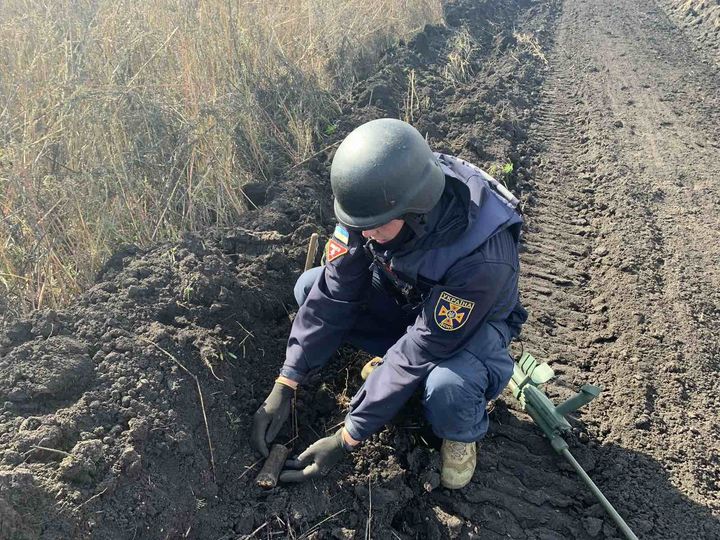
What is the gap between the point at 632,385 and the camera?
10.4 ft

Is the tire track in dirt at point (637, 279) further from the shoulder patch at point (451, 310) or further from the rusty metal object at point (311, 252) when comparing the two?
the rusty metal object at point (311, 252)

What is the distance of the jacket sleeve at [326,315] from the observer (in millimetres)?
2707

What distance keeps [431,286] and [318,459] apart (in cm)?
92

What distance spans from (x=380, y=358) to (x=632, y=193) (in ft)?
9.40

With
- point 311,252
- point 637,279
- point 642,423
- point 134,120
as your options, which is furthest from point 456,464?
point 134,120

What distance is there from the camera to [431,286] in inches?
98.7

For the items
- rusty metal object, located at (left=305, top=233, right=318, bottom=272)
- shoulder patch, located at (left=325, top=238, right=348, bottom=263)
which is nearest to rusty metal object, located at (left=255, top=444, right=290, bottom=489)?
shoulder patch, located at (left=325, top=238, right=348, bottom=263)

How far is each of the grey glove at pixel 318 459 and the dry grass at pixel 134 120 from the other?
150cm

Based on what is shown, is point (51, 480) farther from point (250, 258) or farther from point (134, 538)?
point (250, 258)

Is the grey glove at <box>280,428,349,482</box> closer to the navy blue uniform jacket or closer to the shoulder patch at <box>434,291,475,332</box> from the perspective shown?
the navy blue uniform jacket

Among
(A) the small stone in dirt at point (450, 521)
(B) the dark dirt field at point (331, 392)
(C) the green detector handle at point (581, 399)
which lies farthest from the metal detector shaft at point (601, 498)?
(A) the small stone in dirt at point (450, 521)

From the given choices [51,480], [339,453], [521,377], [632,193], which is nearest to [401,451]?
[339,453]

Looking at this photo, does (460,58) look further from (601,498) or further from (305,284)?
(601,498)

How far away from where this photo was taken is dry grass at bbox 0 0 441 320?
10.4ft
